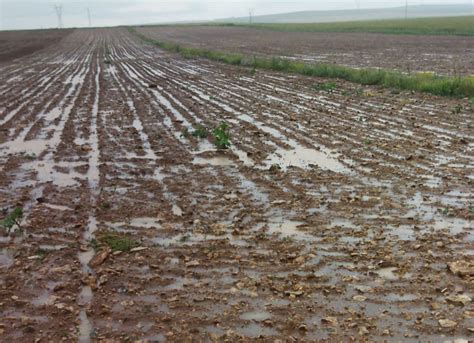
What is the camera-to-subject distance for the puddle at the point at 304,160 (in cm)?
882

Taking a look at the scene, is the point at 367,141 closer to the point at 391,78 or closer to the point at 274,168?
the point at 274,168

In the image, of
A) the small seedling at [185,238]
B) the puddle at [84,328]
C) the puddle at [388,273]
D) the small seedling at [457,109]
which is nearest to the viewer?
the puddle at [84,328]

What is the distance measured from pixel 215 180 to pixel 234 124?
4.33 m

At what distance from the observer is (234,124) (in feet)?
40.9

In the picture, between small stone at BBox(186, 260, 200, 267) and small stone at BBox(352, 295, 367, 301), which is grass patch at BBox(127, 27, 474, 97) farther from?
small stone at BBox(186, 260, 200, 267)

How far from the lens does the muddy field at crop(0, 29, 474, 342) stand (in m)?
4.55

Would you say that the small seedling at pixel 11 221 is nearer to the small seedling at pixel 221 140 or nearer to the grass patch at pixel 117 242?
the grass patch at pixel 117 242

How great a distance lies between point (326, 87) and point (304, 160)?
9.31 metres

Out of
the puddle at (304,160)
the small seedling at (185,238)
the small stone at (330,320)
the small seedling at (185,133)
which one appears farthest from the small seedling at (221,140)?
the small stone at (330,320)

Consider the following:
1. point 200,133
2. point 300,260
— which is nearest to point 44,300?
point 300,260

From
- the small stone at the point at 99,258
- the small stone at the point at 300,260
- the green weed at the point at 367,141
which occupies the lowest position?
the small stone at the point at 300,260

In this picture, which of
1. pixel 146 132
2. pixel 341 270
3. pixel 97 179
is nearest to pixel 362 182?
pixel 341 270

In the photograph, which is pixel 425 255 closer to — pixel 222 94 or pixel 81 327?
pixel 81 327

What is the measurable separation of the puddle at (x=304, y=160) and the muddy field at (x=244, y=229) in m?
0.04
